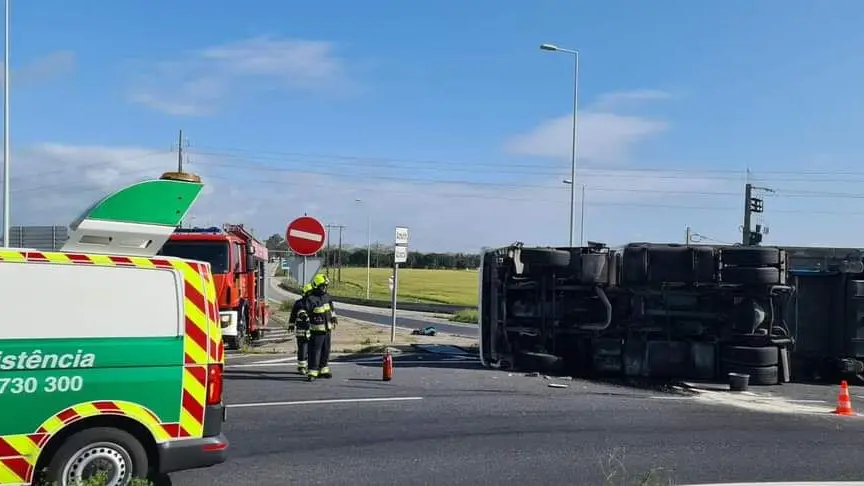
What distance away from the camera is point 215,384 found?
564 cm

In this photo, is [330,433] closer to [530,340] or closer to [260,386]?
[260,386]

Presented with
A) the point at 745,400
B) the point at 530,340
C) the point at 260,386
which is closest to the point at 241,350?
the point at 260,386

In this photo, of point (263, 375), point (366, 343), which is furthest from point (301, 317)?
point (366, 343)

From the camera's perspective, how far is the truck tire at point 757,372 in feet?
37.9

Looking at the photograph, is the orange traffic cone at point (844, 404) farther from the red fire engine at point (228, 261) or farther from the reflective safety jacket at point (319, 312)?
the red fire engine at point (228, 261)

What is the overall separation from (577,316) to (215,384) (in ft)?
24.8

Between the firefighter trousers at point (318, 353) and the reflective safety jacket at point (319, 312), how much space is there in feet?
0.34

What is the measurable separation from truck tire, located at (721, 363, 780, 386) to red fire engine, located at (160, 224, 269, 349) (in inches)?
354

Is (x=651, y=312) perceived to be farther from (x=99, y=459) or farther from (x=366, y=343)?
(x=99, y=459)

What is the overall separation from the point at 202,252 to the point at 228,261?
21.0 inches

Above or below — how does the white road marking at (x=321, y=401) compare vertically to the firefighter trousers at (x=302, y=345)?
below

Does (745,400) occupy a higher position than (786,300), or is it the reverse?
(786,300)

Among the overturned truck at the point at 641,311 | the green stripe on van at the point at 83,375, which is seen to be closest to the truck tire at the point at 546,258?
the overturned truck at the point at 641,311

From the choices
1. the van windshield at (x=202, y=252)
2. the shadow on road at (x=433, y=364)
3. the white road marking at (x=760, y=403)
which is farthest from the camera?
the van windshield at (x=202, y=252)
